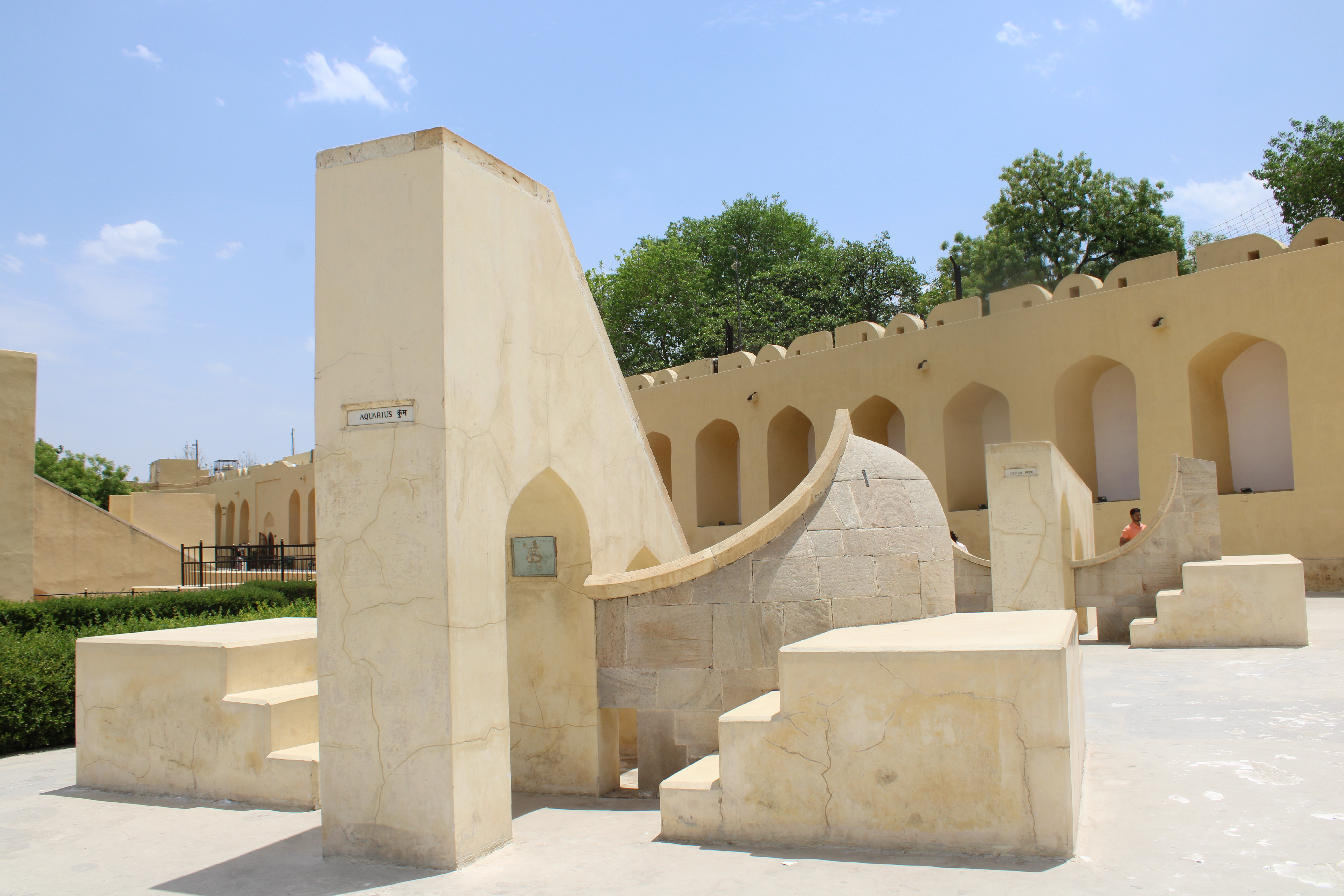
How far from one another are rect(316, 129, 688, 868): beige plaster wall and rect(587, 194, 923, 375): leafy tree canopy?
26.9m

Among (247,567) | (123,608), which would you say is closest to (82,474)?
(247,567)

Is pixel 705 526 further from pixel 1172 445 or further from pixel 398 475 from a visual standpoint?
pixel 398 475

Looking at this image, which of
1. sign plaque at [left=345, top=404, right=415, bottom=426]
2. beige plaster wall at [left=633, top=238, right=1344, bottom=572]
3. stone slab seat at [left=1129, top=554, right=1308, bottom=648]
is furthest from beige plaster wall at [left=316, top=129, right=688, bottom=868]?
beige plaster wall at [left=633, top=238, right=1344, bottom=572]

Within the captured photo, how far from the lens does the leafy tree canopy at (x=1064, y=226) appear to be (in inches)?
1200

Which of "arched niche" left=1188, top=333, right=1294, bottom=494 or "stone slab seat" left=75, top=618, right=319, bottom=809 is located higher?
"arched niche" left=1188, top=333, right=1294, bottom=494

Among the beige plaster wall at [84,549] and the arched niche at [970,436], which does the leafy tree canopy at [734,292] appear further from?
the beige plaster wall at [84,549]

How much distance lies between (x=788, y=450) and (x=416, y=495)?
20.4 m

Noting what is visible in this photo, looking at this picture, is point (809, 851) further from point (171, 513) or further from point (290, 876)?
point (171, 513)

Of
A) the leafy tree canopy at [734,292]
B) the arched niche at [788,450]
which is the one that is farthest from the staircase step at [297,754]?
the leafy tree canopy at [734,292]

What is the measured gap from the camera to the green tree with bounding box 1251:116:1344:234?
25.6 metres

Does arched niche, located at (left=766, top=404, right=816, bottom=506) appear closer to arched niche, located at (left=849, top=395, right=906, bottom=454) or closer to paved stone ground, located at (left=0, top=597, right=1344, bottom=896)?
arched niche, located at (left=849, top=395, right=906, bottom=454)

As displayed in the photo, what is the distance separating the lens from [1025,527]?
10375 mm

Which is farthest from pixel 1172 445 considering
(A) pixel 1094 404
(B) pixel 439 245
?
(B) pixel 439 245

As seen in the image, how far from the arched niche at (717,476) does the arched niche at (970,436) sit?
6642 millimetres
